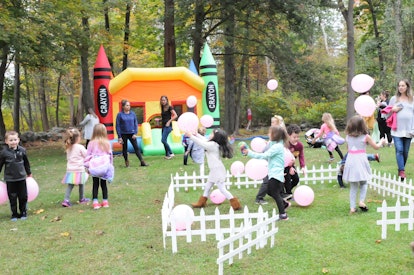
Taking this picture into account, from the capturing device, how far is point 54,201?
7645mm

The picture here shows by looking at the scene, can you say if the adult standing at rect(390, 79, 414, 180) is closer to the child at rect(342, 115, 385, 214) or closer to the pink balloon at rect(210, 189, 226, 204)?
the child at rect(342, 115, 385, 214)

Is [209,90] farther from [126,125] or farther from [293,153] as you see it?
[293,153]

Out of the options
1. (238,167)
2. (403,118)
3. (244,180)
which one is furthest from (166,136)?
(403,118)

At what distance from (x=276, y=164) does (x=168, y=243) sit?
6.08ft

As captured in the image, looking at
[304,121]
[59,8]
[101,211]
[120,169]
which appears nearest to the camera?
[101,211]

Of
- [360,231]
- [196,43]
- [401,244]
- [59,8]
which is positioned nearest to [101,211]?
Result: [360,231]

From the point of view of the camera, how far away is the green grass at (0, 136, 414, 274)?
13.6 ft

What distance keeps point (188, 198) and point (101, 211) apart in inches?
59.7

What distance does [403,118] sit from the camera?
7.29 metres

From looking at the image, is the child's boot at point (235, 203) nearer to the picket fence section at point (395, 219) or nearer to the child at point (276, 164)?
the child at point (276, 164)

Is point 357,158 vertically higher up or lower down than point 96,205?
higher up

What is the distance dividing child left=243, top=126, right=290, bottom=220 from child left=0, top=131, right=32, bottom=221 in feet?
11.6

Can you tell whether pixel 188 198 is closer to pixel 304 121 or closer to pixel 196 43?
pixel 196 43

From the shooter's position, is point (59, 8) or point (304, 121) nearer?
point (59, 8)
